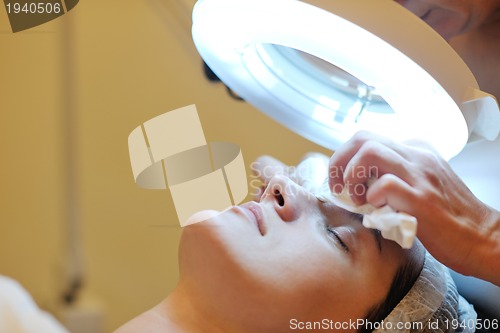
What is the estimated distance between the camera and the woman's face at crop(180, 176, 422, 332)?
738 millimetres

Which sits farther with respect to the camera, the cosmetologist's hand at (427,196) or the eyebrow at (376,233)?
the eyebrow at (376,233)

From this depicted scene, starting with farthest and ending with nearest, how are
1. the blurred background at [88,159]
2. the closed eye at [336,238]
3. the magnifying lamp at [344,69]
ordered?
the closed eye at [336,238] → the magnifying lamp at [344,69] → the blurred background at [88,159]

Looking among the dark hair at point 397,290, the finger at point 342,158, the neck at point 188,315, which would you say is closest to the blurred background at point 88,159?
the neck at point 188,315

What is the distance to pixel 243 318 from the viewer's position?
0.75 m

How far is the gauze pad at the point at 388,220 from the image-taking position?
650mm

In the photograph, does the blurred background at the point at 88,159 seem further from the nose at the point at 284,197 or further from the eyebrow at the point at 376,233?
the eyebrow at the point at 376,233

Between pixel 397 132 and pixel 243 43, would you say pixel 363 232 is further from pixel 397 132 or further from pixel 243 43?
pixel 243 43

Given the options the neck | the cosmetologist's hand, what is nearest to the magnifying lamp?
the cosmetologist's hand

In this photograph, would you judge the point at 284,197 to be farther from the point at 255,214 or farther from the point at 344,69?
the point at 344,69

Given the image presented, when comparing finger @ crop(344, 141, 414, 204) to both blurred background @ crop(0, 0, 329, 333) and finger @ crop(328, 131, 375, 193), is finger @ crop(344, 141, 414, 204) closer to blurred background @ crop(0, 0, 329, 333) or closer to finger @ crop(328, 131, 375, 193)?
finger @ crop(328, 131, 375, 193)

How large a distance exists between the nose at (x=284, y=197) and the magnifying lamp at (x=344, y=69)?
0.16 m

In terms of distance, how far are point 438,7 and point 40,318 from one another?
799 millimetres

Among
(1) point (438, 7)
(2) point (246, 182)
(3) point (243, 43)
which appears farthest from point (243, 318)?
(1) point (438, 7)

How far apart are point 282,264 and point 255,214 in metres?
0.08
